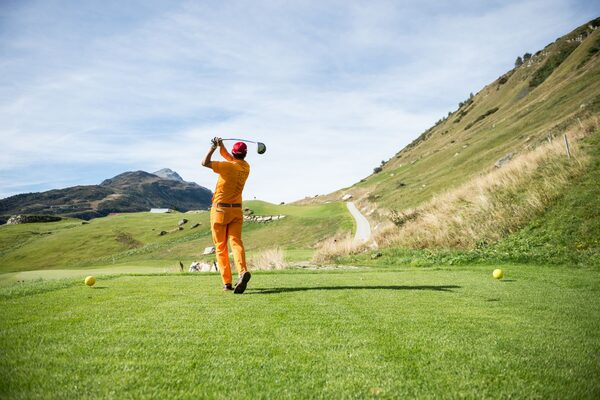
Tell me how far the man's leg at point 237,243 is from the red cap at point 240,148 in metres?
1.44

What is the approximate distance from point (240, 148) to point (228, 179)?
809 millimetres

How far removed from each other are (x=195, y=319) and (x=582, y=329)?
4577mm

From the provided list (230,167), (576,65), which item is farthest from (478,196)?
(576,65)

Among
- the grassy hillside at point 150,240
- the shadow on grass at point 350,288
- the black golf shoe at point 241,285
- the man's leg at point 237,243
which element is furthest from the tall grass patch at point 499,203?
the grassy hillside at point 150,240

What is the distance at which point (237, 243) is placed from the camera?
7.72 meters

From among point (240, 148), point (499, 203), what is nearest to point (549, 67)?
point (499, 203)

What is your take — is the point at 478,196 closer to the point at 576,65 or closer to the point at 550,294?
the point at 550,294

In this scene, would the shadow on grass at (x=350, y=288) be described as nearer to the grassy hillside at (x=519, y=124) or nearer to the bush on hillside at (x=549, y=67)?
the grassy hillside at (x=519, y=124)

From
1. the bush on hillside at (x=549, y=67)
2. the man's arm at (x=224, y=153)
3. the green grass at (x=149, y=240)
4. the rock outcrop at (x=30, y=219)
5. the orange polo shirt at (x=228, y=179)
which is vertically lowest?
the green grass at (x=149, y=240)

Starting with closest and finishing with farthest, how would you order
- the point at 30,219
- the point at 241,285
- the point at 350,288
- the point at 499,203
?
the point at 241,285 → the point at 350,288 → the point at 499,203 → the point at 30,219

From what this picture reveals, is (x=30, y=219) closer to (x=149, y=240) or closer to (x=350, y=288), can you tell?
(x=149, y=240)

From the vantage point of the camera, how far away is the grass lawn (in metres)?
2.79

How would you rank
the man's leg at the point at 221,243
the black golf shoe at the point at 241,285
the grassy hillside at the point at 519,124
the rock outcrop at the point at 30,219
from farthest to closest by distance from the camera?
1. the rock outcrop at the point at 30,219
2. the grassy hillside at the point at 519,124
3. the man's leg at the point at 221,243
4. the black golf shoe at the point at 241,285

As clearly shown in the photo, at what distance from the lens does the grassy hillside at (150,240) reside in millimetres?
41750
